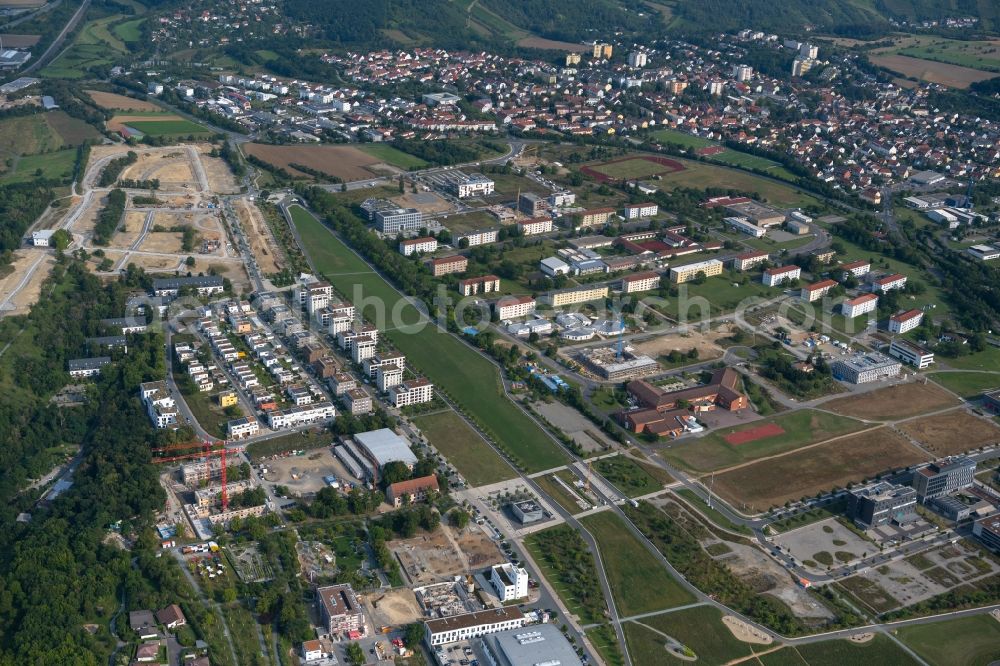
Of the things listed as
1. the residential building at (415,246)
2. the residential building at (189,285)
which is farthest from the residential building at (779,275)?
the residential building at (189,285)

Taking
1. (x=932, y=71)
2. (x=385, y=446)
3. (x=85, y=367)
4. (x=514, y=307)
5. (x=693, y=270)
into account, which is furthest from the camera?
(x=932, y=71)

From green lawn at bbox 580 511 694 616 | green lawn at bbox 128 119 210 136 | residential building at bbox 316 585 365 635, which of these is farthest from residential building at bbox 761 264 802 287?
green lawn at bbox 128 119 210 136

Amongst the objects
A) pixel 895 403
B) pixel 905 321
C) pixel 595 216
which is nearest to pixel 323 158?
pixel 595 216

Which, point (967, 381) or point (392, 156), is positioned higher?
point (392, 156)

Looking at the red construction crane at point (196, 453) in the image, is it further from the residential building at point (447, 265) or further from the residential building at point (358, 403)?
the residential building at point (447, 265)

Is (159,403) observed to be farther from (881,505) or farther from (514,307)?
(881,505)

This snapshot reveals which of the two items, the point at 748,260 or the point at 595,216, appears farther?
the point at 595,216

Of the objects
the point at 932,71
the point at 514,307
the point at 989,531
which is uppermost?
the point at 932,71

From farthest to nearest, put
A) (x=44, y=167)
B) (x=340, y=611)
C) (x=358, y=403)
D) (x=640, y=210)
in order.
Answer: (x=44, y=167), (x=640, y=210), (x=358, y=403), (x=340, y=611)
